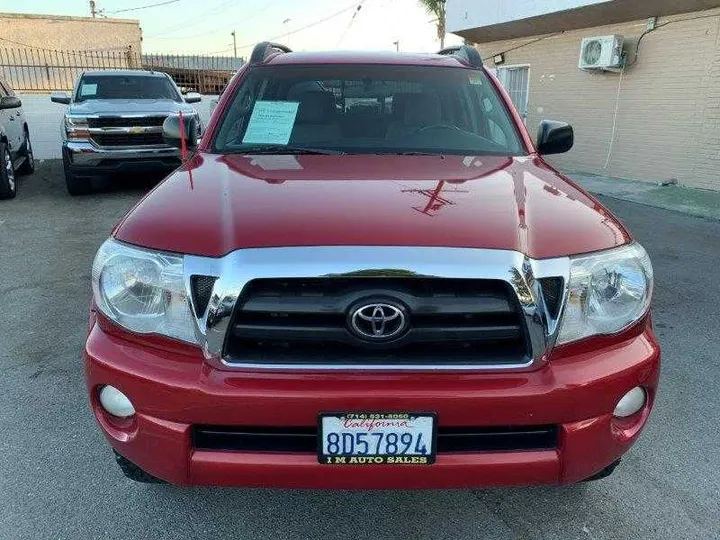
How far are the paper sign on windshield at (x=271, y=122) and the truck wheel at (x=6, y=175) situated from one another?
6262 mm

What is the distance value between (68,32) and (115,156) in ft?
71.4

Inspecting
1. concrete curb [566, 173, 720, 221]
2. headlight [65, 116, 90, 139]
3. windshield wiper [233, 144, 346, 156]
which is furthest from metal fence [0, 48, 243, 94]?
windshield wiper [233, 144, 346, 156]

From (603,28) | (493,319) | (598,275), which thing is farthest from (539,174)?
(603,28)

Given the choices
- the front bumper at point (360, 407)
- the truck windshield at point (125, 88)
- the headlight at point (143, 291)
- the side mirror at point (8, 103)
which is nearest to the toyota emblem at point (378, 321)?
the front bumper at point (360, 407)

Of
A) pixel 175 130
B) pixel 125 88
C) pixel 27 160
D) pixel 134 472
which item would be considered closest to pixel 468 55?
pixel 175 130

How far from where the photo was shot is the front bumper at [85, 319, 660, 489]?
1.68 meters

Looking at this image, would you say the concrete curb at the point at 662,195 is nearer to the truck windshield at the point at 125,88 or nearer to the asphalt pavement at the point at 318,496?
the asphalt pavement at the point at 318,496

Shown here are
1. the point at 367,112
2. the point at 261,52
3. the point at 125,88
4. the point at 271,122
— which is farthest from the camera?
Answer: the point at 125,88

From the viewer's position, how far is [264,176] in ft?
7.66

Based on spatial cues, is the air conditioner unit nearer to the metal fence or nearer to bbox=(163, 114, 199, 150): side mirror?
bbox=(163, 114, 199, 150): side mirror

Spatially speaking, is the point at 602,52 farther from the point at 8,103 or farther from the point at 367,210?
the point at 367,210

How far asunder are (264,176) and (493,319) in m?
1.09

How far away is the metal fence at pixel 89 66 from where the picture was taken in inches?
571

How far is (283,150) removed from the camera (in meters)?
2.84
